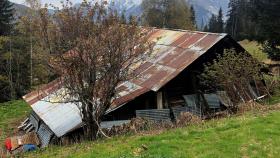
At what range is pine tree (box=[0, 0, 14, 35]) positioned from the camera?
45.4 metres

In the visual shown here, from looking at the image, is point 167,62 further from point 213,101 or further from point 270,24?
point 270,24

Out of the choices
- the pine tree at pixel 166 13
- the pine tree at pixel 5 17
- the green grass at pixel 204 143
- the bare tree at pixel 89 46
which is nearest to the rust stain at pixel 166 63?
the bare tree at pixel 89 46

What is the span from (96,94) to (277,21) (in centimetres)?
1944

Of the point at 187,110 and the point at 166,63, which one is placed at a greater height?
the point at 166,63

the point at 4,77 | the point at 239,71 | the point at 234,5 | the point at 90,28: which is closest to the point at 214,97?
the point at 239,71

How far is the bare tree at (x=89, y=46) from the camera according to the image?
1266cm

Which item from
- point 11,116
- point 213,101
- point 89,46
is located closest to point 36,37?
point 89,46

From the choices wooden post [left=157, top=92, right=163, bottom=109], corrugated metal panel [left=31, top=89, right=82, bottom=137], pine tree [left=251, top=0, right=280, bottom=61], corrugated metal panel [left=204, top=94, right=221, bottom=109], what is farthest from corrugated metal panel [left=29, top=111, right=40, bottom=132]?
pine tree [left=251, top=0, right=280, bottom=61]

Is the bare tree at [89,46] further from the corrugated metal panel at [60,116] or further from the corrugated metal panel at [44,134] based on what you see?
the corrugated metal panel at [44,134]

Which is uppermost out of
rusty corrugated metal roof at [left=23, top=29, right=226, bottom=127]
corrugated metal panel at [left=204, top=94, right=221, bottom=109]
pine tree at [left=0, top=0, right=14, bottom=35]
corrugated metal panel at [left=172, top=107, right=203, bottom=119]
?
pine tree at [left=0, top=0, right=14, bottom=35]

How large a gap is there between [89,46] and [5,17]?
3813 cm

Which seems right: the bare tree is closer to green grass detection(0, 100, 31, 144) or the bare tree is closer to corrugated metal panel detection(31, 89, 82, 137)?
corrugated metal panel detection(31, 89, 82, 137)

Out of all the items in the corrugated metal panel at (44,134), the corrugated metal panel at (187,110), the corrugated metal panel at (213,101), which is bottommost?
the corrugated metal panel at (44,134)

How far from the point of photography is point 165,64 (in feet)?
57.3
